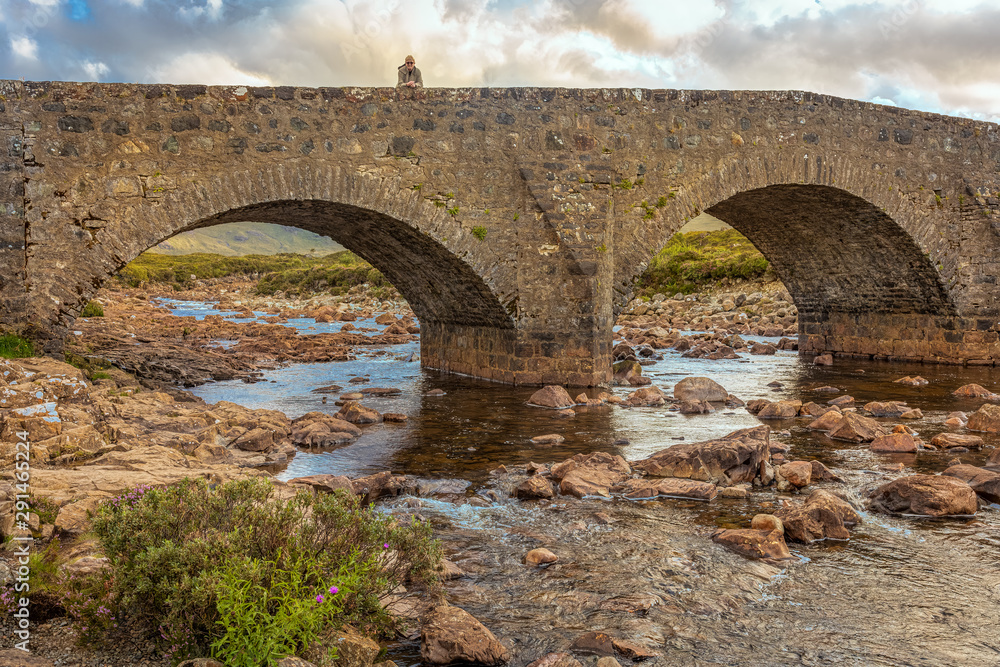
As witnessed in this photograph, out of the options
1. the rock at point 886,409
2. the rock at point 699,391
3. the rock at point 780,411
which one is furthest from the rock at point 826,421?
the rock at point 699,391

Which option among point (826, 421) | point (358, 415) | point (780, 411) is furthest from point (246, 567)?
point (780, 411)

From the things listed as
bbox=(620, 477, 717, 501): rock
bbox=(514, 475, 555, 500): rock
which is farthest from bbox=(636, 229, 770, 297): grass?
bbox=(514, 475, 555, 500): rock

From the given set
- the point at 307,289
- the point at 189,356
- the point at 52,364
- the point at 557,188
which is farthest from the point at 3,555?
the point at 307,289

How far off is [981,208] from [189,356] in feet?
53.1

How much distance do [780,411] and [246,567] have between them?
8.59 metres

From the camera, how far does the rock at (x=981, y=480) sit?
609 cm

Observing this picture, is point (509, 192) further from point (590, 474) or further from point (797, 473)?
point (797, 473)

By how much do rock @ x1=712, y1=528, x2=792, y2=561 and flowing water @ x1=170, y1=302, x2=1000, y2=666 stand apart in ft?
0.39

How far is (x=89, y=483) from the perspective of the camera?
16.5ft

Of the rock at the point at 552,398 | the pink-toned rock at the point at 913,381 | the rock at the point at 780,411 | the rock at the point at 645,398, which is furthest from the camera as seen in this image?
the pink-toned rock at the point at 913,381

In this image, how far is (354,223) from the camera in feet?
40.4

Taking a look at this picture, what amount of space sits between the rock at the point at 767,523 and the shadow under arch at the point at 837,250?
925 cm

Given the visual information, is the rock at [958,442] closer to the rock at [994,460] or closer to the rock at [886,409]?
the rock at [994,460]

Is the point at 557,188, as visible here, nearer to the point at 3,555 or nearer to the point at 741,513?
the point at 741,513
